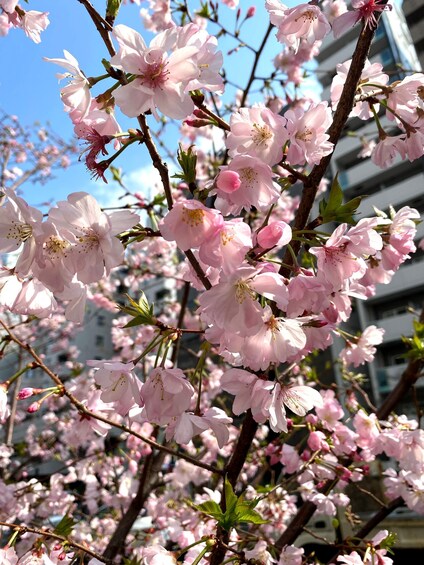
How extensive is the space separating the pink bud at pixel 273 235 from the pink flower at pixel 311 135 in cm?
29

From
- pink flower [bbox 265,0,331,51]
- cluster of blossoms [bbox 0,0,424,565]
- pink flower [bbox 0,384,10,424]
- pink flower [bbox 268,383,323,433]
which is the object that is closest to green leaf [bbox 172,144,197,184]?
cluster of blossoms [bbox 0,0,424,565]

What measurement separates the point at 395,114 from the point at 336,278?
636 millimetres

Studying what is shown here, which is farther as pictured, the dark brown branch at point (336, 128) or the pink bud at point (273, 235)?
the dark brown branch at point (336, 128)

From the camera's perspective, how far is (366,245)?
1.14 metres

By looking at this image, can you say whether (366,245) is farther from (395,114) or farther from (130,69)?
(130,69)

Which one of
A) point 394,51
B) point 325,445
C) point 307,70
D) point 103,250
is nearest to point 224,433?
point 103,250

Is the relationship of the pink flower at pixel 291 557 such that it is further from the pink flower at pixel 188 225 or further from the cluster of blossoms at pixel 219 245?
the pink flower at pixel 188 225

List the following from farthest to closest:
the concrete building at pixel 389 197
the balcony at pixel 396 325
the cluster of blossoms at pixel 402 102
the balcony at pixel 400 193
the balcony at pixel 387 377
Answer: the balcony at pixel 400 193
the balcony at pixel 396 325
the concrete building at pixel 389 197
the balcony at pixel 387 377
the cluster of blossoms at pixel 402 102

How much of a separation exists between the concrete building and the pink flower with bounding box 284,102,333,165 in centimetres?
1460

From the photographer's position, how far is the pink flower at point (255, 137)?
1125mm

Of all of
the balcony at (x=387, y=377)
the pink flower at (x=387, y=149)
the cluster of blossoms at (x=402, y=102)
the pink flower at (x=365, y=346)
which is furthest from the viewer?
the balcony at (x=387, y=377)

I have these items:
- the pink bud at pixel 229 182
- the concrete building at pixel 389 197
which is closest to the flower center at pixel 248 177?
the pink bud at pixel 229 182

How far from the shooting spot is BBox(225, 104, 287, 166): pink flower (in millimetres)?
1125

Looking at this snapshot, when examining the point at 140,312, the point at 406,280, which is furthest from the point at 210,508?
the point at 406,280
